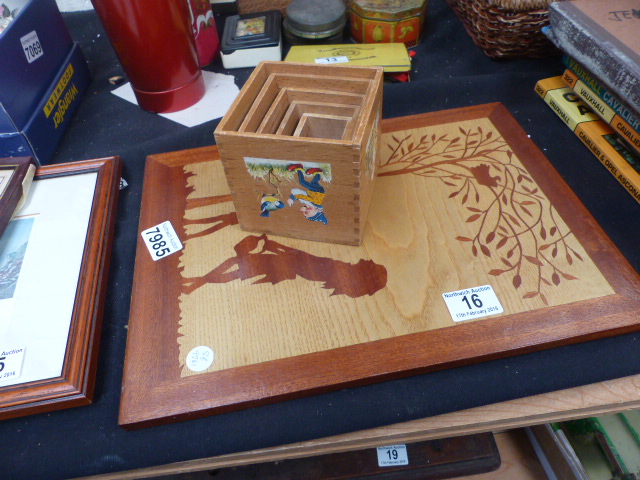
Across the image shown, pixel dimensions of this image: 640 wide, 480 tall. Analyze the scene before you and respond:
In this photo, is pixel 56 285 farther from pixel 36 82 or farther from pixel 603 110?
pixel 603 110

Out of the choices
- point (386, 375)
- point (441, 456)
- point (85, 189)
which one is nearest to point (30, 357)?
point (85, 189)

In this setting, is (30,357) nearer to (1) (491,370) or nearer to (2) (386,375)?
(2) (386,375)

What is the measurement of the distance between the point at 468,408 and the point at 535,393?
7 centimetres

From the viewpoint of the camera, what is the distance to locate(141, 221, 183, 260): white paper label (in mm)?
626

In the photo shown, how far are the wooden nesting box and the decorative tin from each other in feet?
1.32

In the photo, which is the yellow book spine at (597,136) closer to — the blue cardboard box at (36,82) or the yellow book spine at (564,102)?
the yellow book spine at (564,102)

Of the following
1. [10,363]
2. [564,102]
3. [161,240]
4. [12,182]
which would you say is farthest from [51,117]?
[564,102]

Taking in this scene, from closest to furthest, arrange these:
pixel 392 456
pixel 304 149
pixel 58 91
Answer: pixel 304 149 < pixel 392 456 < pixel 58 91

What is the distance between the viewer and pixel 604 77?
65 centimetres

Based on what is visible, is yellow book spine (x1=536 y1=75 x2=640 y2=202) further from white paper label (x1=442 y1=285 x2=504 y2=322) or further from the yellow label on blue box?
the yellow label on blue box

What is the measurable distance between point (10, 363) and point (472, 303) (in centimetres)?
53

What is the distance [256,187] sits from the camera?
0.56 metres

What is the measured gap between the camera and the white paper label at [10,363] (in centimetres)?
50

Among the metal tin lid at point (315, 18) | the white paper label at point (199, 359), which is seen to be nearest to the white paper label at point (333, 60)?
the metal tin lid at point (315, 18)
